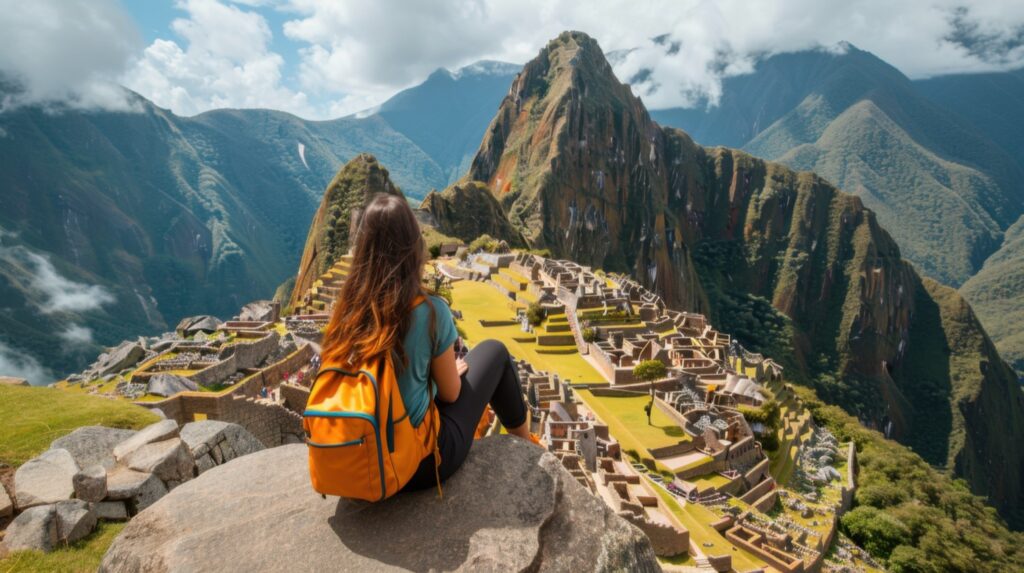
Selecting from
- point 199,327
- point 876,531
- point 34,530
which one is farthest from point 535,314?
point 34,530

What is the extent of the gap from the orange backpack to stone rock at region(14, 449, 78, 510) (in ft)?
16.8

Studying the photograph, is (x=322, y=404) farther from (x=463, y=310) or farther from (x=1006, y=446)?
(x=1006, y=446)

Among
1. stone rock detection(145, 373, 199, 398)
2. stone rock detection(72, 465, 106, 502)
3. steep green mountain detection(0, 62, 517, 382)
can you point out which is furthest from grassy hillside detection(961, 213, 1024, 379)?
stone rock detection(72, 465, 106, 502)

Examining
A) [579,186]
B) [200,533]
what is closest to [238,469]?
[200,533]

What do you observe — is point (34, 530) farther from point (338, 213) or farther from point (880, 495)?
point (338, 213)

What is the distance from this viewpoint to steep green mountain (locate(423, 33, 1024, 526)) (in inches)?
4444

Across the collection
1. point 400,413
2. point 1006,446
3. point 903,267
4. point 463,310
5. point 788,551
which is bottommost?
point 1006,446

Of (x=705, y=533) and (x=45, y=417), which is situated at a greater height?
(x=45, y=417)

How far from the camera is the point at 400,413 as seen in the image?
350cm

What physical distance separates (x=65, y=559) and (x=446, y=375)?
485 cm

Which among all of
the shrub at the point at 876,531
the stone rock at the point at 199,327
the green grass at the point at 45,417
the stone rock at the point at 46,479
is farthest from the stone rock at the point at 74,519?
the shrub at the point at 876,531

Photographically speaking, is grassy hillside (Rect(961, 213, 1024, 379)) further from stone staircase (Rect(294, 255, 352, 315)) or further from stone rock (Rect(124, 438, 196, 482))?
stone rock (Rect(124, 438, 196, 482))

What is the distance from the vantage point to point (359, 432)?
129 inches

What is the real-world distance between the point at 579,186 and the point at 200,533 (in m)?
142
